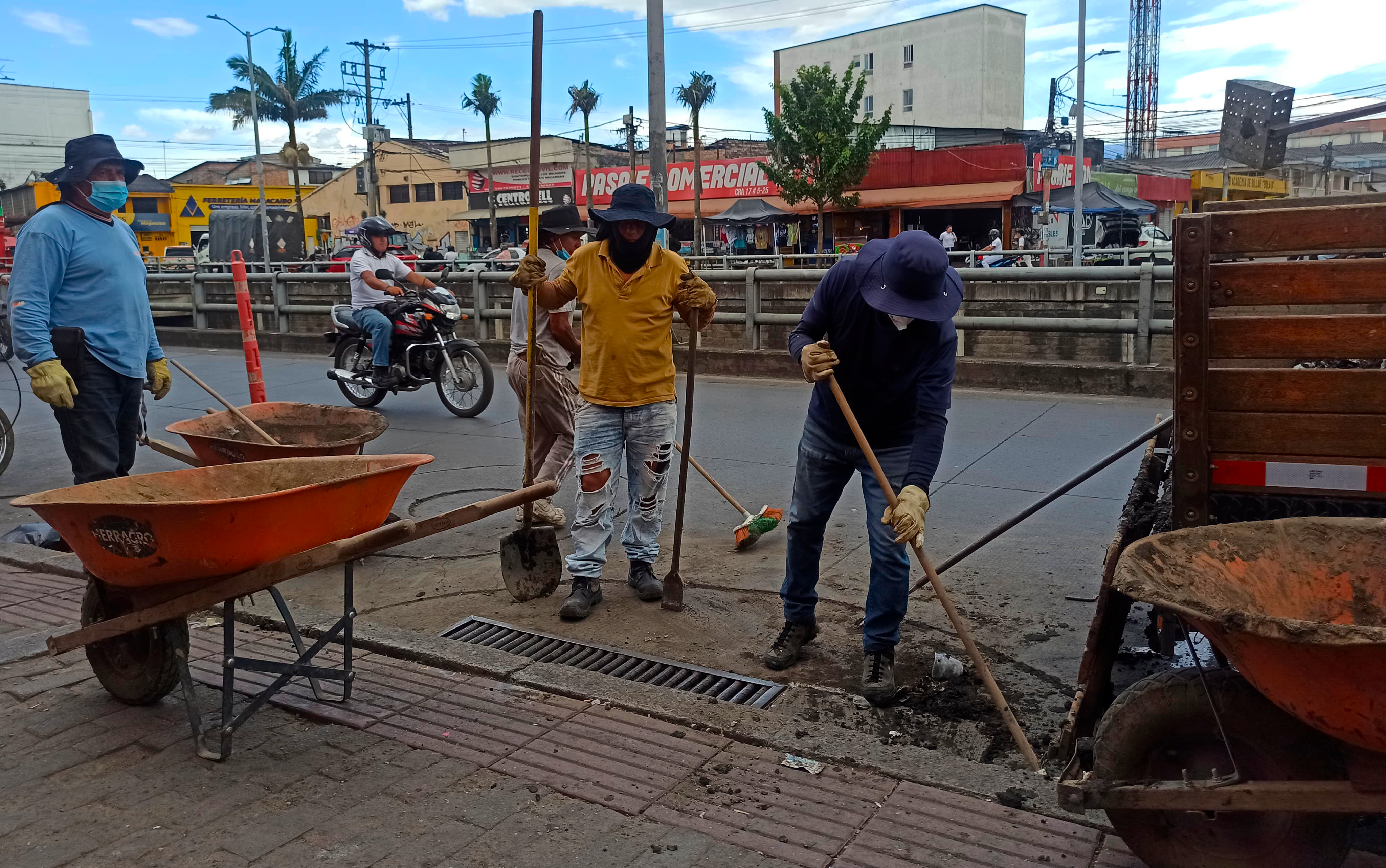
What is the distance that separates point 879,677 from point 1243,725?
1524mm

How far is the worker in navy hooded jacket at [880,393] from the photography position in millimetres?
3754

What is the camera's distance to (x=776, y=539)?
6227 mm

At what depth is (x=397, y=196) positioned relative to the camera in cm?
6425

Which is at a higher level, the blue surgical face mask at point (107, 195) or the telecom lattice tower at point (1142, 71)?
the telecom lattice tower at point (1142, 71)

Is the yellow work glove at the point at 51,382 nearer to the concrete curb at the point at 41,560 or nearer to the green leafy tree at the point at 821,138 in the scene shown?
the concrete curb at the point at 41,560

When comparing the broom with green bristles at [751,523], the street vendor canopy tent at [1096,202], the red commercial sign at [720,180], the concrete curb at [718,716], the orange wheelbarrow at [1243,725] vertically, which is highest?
the red commercial sign at [720,180]

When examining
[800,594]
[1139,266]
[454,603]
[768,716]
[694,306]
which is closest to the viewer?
[768,716]

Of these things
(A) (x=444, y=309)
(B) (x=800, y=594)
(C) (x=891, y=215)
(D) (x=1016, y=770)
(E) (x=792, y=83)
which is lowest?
(D) (x=1016, y=770)

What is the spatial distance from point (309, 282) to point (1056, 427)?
1282 centimetres

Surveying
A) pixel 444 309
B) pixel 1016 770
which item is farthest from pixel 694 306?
pixel 444 309

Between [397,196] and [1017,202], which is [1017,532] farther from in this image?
[397,196]

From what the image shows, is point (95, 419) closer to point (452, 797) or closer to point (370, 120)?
point (452, 797)

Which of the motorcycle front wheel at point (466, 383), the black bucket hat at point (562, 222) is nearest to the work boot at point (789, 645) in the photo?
the black bucket hat at point (562, 222)

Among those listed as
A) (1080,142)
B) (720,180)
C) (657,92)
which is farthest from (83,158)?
(720,180)
